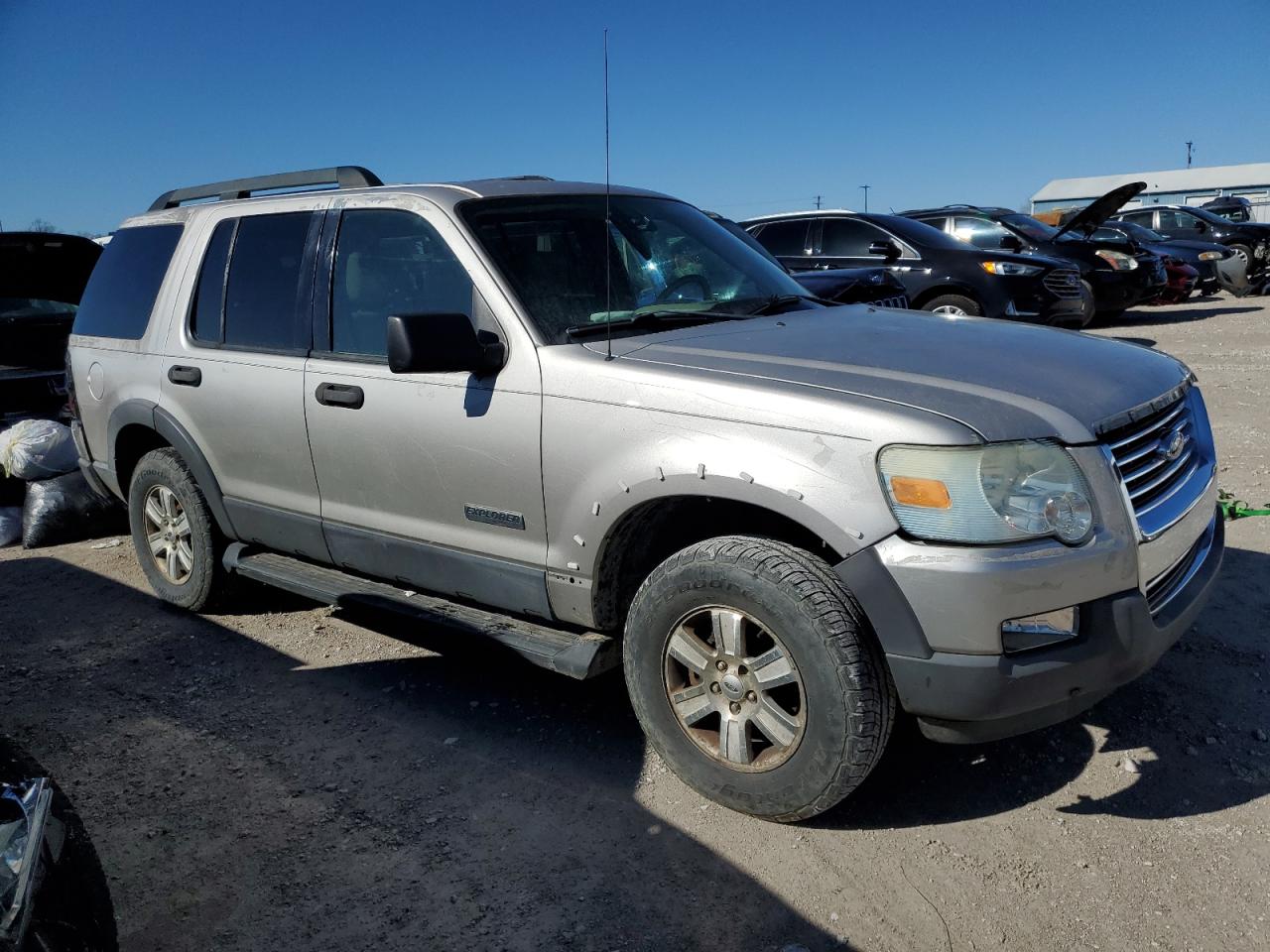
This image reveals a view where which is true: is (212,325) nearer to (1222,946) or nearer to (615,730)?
(615,730)

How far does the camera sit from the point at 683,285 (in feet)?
13.1

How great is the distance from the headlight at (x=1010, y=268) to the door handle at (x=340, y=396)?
8465 millimetres

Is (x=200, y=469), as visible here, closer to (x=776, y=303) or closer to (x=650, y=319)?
(x=650, y=319)

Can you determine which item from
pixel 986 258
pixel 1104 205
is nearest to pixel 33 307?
pixel 986 258

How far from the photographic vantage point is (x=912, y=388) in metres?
2.81

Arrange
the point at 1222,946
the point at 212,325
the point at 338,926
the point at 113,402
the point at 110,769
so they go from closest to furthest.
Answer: the point at 1222,946 < the point at 338,926 < the point at 110,769 < the point at 212,325 < the point at 113,402

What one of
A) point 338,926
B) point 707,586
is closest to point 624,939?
point 338,926

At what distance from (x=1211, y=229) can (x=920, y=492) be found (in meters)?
21.6

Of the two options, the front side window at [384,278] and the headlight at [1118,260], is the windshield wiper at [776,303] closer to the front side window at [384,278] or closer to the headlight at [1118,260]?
the front side window at [384,278]

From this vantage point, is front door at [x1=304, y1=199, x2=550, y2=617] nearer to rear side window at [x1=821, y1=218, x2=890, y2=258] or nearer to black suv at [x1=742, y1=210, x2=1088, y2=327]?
black suv at [x1=742, y1=210, x2=1088, y2=327]

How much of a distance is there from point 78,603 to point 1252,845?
5393mm

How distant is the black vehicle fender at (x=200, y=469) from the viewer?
4652 millimetres

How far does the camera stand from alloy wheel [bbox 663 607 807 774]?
294 cm

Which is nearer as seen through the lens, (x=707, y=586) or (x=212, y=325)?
(x=707, y=586)
